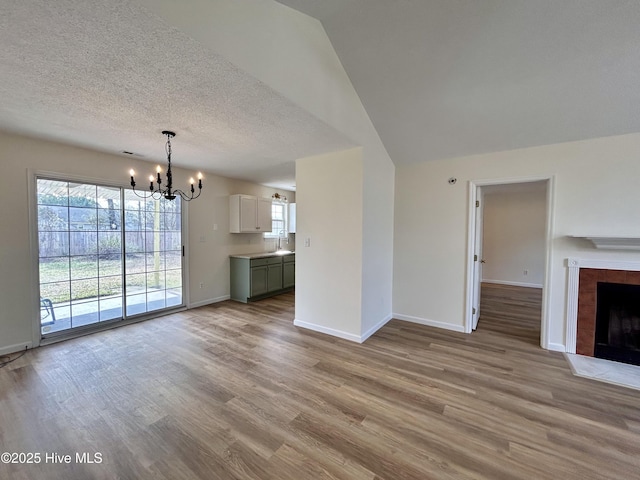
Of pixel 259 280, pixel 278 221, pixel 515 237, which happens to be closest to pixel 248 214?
pixel 278 221

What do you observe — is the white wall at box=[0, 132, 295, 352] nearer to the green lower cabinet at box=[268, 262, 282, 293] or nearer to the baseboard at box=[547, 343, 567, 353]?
the green lower cabinet at box=[268, 262, 282, 293]

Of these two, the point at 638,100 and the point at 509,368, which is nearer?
the point at 638,100

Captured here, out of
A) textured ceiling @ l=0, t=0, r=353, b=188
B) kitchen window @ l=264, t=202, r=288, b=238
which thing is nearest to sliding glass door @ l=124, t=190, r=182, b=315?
textured ceiling @ l=0, t=0, r=353, b=188

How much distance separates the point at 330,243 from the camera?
355cm

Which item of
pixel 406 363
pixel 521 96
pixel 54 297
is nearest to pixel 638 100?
pixel 521 96

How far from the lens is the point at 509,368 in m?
2.70

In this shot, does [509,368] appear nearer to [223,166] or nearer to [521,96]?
[521,96]

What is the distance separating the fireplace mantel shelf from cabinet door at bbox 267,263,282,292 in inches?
188

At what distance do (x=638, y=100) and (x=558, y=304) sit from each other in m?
2.22

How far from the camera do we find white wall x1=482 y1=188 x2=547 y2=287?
21.6 feet

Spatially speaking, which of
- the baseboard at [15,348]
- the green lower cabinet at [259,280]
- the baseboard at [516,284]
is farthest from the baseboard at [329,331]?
the baseboard at [516,284]

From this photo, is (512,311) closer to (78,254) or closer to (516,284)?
(516,284)

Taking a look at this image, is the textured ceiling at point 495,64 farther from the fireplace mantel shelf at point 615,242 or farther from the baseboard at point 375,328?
the baseboard at point 375,328

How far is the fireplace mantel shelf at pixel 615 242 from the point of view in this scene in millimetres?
2623
